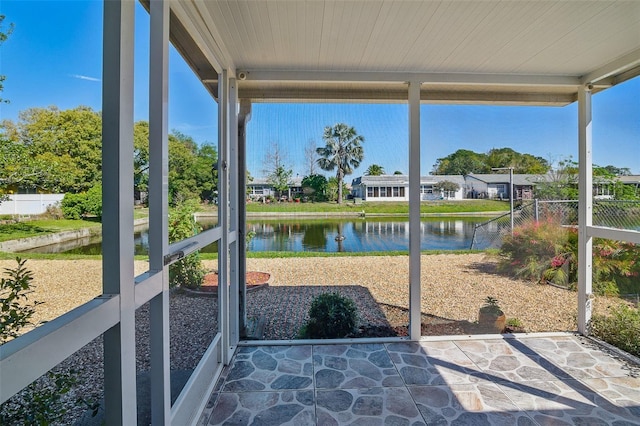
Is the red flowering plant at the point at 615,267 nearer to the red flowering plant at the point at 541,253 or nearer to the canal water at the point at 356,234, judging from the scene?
the red flowering plant at the point at 541,253

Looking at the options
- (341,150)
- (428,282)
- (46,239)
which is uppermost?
(341,150)

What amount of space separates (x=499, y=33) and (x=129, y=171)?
2588mm

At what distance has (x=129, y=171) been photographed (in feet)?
3.88

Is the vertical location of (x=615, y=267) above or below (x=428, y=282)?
above

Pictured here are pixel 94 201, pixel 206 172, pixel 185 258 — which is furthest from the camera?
pixel 206 172

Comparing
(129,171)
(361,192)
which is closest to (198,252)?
(129,171)

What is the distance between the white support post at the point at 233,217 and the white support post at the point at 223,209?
19 cm

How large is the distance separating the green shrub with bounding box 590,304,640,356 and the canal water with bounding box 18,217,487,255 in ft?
4.75

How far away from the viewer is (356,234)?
3.33 meters

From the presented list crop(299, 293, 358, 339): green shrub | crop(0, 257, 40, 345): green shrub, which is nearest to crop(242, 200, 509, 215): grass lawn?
crop(299, 293, 358, 339): green shrub

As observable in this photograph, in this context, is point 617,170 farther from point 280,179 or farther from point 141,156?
point 141,156

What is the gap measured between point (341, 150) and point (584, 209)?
8.34 feet

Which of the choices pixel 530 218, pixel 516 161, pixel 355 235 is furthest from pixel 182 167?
pixel 530 218

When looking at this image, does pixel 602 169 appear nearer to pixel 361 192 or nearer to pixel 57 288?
pixel 361 192
